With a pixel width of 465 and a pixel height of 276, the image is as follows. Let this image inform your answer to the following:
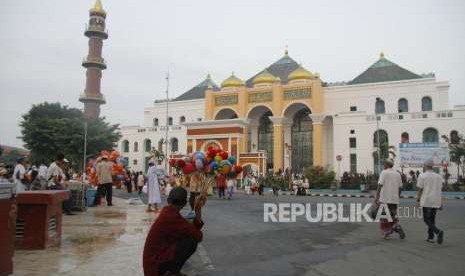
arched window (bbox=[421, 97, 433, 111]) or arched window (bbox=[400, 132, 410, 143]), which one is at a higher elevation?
arched window (bbox=[421, 97, 433, 111])

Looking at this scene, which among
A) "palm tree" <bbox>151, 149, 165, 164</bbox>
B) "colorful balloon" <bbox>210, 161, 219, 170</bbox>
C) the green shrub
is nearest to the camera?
"colorful balloon" <bbox>210, 161, 219, 170</bbox>

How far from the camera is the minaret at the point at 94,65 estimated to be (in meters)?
46.0

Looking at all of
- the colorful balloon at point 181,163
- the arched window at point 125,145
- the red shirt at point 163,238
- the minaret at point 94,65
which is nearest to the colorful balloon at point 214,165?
the colorful balloon at point 181,163

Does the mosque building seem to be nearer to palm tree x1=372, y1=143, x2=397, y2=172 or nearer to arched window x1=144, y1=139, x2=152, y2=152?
palm tree x1=372, y1=143, x2=397, y2=172

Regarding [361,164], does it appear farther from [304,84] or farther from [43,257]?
[43,257]

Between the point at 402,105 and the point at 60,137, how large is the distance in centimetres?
3169

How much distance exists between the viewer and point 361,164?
3759 cm

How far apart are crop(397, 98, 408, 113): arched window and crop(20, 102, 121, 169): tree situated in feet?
90.5

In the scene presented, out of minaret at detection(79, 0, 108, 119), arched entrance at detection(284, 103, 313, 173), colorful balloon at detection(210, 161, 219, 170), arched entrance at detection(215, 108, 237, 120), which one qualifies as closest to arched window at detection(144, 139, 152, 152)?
minaret at detection(79, 0, 108, 119)

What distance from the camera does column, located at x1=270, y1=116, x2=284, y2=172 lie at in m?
41.9

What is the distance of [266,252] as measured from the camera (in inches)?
255

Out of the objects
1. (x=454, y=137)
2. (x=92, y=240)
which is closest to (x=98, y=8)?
(x=454, y=137)

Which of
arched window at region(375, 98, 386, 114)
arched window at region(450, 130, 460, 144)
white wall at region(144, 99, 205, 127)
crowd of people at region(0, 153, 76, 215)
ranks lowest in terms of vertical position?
crowd of people at region(0, 153, 76, 215)

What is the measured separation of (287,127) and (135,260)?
39.9 metres
